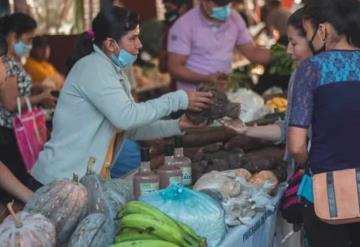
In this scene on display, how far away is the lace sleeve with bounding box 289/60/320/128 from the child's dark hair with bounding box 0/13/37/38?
3.20m

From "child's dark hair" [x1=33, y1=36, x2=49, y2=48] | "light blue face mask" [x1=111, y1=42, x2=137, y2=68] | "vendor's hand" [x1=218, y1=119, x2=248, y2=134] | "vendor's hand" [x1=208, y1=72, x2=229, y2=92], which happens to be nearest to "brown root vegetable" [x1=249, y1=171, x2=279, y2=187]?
"vendor's hand" [x1=218, y1=119, x2=248, y2=134]

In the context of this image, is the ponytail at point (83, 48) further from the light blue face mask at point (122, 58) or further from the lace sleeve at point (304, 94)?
the lace sleeve at point (304, 94)

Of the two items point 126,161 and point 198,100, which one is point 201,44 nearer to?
point 126,161

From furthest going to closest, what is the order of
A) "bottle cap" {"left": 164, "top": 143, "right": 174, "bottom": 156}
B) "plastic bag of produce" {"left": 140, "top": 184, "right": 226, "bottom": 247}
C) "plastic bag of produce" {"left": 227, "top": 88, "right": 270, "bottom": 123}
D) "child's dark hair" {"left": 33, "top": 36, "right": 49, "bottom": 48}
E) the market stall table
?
1. "child's dark hair" {"left": 33, "top": 36, "right": 49, "bottom": 48}
2. "plastic bag of produce" {"left": 227, "top": 88, "right": 270, "bottom": 123}
3. "bottle cap" {"left": 164, "top": 143, "right": 174, "bottom": 156}
4. the market stall table
5. "plastic bag of produce" {"left": 140, "top": 184, "right": 226, "bottom": 247}

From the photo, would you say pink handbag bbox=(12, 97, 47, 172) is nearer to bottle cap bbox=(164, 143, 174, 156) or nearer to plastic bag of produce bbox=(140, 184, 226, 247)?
bottle cap bbox=(164, 143, 174, 156)

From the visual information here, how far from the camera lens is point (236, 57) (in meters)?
9.35

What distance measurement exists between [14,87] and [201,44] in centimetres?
162

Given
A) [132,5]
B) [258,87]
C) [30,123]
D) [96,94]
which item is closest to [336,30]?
[96,94]

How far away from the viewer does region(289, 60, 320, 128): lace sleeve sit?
3195 mm

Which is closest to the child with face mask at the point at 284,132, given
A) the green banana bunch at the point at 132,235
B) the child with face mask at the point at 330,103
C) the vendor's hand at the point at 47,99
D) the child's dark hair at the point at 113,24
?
the child with face mask at the point at 330,103

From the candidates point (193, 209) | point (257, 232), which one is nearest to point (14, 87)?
point (257, 232)

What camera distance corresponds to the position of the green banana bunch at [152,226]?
285 centimetres

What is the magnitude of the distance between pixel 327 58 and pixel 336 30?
143 mm

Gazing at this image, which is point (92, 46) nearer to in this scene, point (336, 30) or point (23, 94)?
point (336, 30)
